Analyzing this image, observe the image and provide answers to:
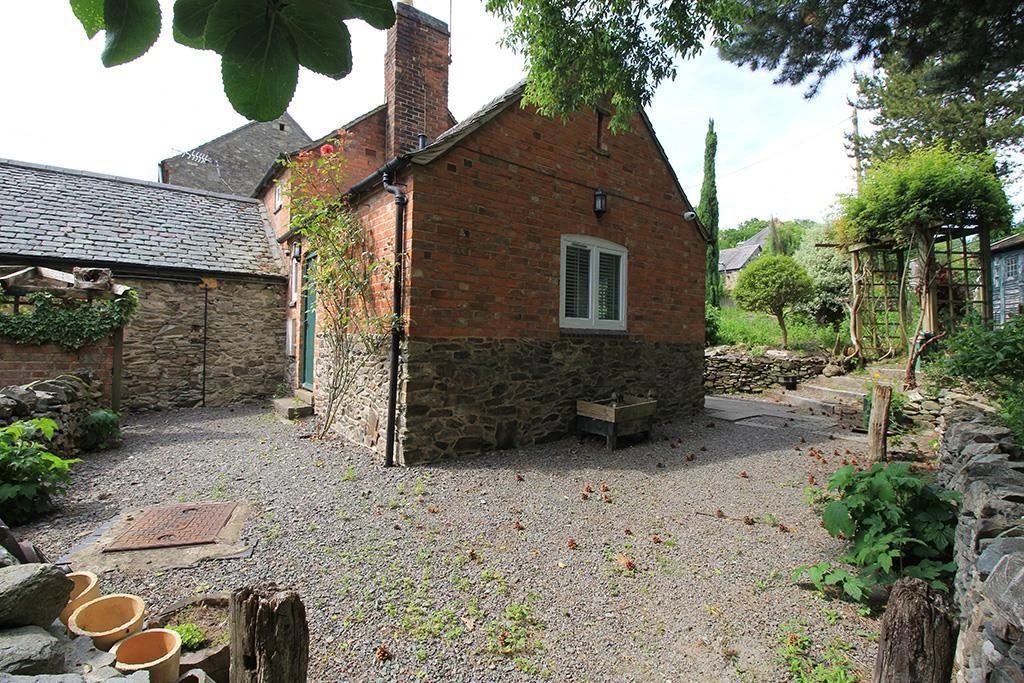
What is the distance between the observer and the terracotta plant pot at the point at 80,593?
228 centimetres

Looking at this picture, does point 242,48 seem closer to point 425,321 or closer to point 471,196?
point 425,321

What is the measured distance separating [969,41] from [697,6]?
248 centimetres

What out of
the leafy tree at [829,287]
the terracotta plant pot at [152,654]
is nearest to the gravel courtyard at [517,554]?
the terracotta plant pot at [152,654]

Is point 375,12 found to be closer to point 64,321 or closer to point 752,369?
point 64,321

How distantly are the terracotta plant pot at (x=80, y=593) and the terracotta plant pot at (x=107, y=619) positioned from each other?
0.23 ft

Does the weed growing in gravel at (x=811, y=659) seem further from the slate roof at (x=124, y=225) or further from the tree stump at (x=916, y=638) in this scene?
the slate roof at (x=124, y=225)

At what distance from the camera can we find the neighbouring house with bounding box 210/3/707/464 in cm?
598

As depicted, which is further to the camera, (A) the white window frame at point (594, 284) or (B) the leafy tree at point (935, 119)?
(B) the leafy tree at point (935, 119)

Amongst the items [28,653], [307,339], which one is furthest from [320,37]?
[307,339]

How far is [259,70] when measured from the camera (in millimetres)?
878

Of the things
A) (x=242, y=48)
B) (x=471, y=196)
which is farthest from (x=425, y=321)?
(x=242, y=48)

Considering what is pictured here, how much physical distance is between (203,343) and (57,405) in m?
4.58

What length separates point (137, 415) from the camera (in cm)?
952

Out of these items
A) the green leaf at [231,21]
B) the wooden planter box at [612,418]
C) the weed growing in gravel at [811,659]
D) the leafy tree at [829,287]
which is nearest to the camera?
the green leaf at [231,21]
